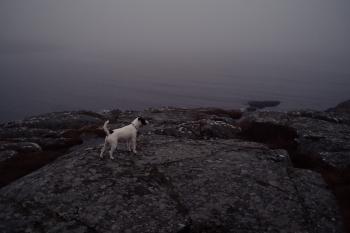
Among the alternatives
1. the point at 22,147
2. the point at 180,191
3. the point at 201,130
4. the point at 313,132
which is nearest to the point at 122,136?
the point at 180,191

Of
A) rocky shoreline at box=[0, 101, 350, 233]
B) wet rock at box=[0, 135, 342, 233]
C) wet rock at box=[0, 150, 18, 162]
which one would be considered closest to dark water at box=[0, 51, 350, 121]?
wet rock at box=[0, 150, 18, 162]

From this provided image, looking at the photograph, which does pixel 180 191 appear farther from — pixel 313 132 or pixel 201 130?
pixel 313 132

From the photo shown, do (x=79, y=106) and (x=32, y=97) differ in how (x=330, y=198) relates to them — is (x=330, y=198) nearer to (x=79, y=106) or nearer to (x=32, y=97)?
(x=79, y=106)

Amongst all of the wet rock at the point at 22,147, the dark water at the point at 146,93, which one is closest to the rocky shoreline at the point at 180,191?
the wet rock at the point at 22,147

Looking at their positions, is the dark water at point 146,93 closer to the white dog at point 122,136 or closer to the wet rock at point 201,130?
the wet rock at point 201,130

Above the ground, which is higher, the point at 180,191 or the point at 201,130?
the point at 180,191

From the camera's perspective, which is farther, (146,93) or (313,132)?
(146,93)

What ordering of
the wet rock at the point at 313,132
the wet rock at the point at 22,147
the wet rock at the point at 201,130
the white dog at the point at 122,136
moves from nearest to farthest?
the white dog at the point at 122,136 → the wet rock at the point at 313,132 → the wet rock at the point at 201,130 → the wet rock at the point at 22,147

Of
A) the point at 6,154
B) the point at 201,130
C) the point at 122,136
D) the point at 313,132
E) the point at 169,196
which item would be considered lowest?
the point at 6,154

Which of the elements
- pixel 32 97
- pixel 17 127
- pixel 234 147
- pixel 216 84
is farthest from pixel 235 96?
pixel 234 147

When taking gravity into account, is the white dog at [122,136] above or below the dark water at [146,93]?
above

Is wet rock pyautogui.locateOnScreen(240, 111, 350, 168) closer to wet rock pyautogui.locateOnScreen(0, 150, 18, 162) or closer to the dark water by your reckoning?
wet rock pyautogui.locateOnScreen(0, 150, 18, 162)

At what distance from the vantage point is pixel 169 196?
42.5 feet

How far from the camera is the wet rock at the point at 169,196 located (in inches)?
454
